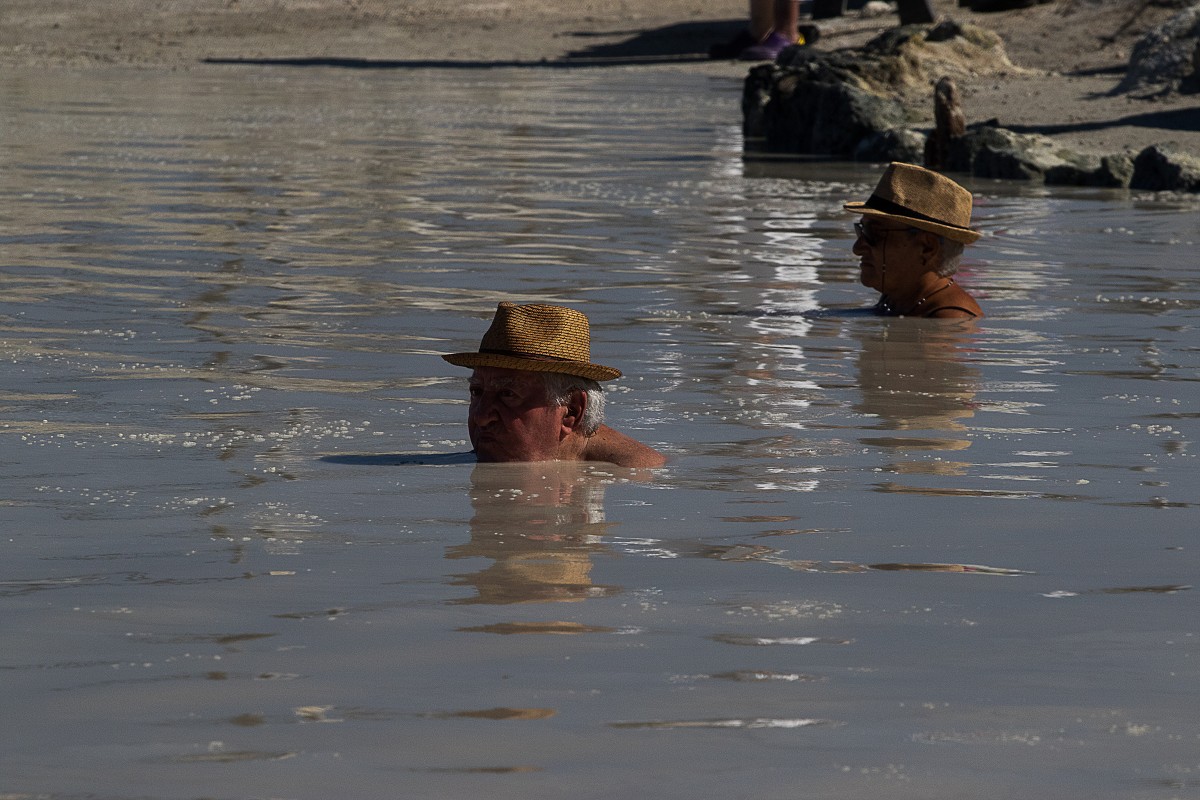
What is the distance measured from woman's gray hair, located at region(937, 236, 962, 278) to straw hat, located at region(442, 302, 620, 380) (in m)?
3.89

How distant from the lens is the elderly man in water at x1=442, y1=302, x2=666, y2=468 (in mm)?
5715

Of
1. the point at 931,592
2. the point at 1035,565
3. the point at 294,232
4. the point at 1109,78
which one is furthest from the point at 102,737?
the point at 1109,78

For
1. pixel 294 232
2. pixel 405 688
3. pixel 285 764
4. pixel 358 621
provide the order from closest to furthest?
pixel 285 764
pixel 405 688
pixel 358 621
pixel 294 232

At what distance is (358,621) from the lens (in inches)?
167

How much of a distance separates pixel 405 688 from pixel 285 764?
45cm

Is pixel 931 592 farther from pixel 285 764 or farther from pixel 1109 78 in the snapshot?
pixel 1109 78

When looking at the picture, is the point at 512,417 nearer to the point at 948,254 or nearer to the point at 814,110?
the point at 948,254

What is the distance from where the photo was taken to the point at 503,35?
40.1 metres

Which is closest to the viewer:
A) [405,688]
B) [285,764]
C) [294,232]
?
[285,764]

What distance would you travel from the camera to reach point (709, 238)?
42.7ft

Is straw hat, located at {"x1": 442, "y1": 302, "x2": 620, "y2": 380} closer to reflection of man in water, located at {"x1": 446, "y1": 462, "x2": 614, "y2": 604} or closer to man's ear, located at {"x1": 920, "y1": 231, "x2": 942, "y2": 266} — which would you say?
reflection of man in water, located at {"x1": 446, "y1": 462, "x2": 614, "y2": 604}

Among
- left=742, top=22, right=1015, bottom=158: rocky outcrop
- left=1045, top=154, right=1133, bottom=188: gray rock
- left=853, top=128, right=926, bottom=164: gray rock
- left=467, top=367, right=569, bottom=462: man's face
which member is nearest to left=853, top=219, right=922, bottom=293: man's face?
left=467, top=367, right=569, bottom=462: man's face

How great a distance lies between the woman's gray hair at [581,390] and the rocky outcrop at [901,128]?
441 inches

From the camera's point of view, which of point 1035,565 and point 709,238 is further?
point 709,238
